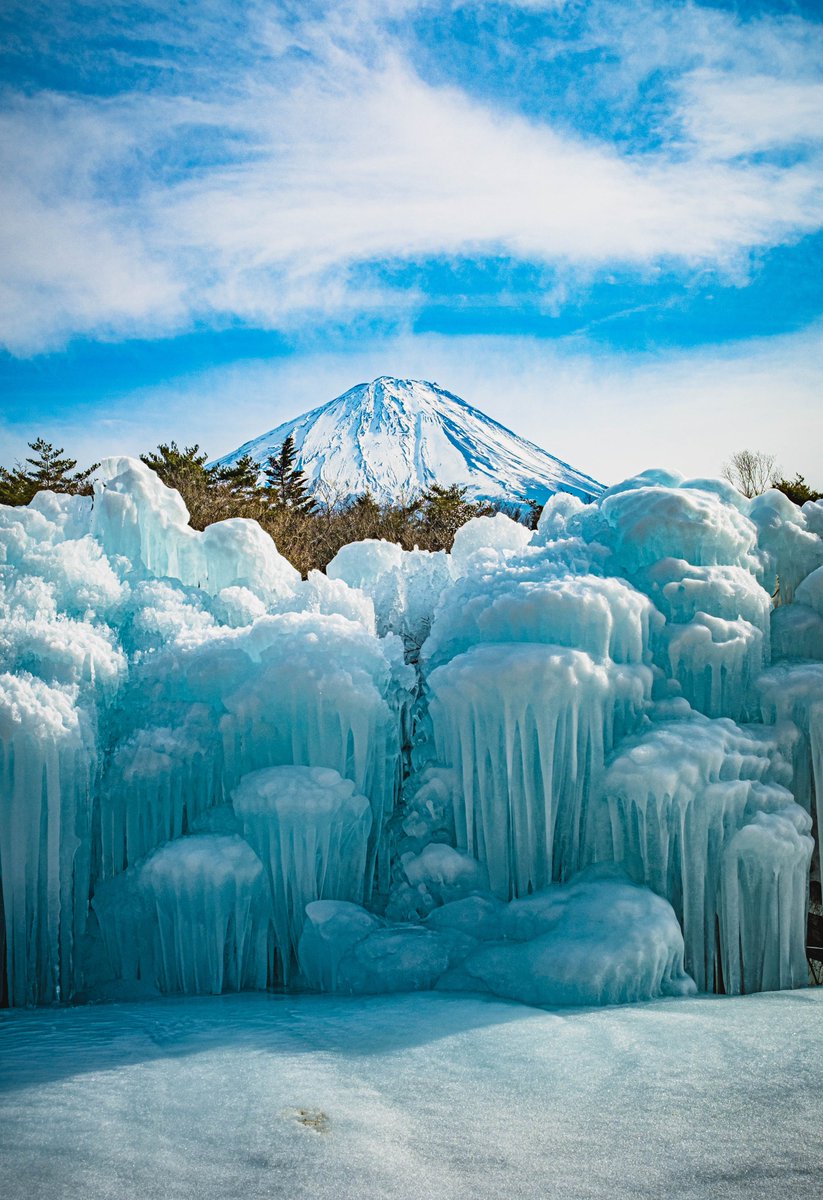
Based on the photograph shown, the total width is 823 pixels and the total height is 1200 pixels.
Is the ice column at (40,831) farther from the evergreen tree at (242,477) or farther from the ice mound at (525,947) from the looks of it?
the evergreen tree at (242,477)

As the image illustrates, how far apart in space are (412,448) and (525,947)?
57244mm

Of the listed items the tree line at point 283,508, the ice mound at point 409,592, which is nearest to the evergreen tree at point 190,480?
the tree line at point 283,508

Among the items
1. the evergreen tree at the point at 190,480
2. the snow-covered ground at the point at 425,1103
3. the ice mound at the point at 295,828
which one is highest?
the evergreen tree at the point at 190,480

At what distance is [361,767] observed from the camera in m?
7.55

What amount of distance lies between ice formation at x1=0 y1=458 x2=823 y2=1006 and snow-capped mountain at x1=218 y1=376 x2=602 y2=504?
4716cm

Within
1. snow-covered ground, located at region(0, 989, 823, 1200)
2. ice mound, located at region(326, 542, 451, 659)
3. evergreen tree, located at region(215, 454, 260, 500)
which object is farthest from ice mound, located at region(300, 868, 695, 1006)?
evergreen tree, located at region(215, 454, 260, 500)

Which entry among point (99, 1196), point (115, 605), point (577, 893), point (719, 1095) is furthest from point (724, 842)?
point (115, 605)

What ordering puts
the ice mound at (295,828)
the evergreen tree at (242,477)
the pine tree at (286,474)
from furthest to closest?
the pine tree at (286,474) < the evergreen tree at (242,477) < the ice mound at (295,828)

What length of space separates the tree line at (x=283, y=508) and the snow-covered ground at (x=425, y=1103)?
14.0 m

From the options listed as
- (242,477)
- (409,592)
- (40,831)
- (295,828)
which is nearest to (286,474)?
(242,477)

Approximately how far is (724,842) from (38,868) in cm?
499

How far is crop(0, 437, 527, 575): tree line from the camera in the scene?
22.7 meters

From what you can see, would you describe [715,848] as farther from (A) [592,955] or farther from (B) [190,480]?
(B) [190,480]

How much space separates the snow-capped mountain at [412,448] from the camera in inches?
2288
